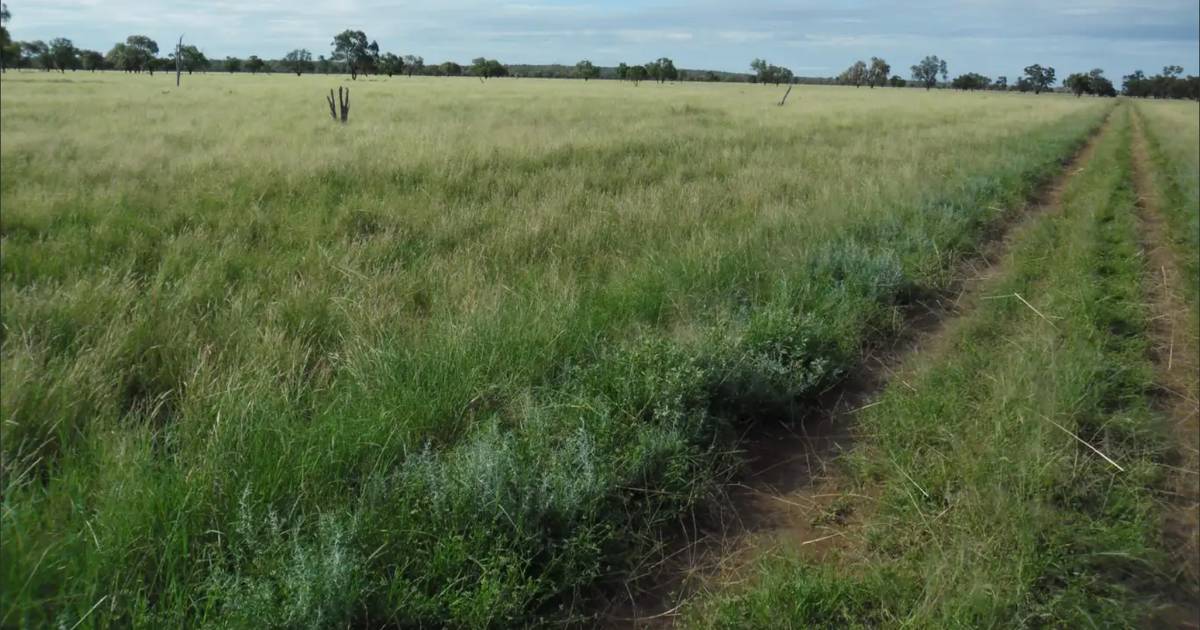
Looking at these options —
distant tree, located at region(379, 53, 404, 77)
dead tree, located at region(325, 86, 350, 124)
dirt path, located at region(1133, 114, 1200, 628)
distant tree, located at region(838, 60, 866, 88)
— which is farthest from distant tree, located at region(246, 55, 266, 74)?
distant tree, located at region(838, 60, 866, 88)

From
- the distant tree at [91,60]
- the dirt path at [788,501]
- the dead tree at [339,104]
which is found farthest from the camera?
the dead tree at [339,104]

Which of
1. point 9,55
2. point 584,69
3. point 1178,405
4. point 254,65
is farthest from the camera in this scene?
point 584,69

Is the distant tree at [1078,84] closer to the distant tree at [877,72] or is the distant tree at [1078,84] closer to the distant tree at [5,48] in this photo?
the distant tree at [877,72]

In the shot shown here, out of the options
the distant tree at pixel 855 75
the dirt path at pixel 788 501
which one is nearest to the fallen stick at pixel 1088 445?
the dirt path at pixel 788 501

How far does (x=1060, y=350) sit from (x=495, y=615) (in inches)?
160

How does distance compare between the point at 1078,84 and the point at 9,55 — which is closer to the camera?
the point at 9,55

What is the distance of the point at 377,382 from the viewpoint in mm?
3846

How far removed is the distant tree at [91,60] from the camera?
1834mm

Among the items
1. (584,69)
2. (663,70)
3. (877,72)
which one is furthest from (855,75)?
(584,69)

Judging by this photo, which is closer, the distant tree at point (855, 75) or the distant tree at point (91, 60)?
the distant tree at point (91, 60)

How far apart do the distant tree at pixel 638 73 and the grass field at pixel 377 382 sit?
79925 mm

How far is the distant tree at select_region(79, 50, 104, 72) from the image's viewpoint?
1.83 m

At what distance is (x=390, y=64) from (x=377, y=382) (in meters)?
1.57

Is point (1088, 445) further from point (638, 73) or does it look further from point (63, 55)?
point (638, 73)
